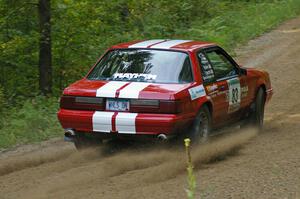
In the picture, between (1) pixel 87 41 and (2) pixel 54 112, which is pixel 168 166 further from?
(1) pixel 87 41

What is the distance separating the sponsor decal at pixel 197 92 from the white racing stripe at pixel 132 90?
56cm

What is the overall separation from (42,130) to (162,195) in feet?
15.0

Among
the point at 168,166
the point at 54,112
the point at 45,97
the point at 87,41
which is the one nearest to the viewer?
the point at 168,166

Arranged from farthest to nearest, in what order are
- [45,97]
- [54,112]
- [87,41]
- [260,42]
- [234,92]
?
[260,42] < [87,41] < [45,97] < [54,112] < [234,92]

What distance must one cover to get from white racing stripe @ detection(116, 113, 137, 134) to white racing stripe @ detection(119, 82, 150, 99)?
0.75 ft

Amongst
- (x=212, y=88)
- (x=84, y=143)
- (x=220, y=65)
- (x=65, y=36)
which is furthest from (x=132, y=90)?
(x=65, y=36)

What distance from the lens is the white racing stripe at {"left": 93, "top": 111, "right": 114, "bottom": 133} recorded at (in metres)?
7.15

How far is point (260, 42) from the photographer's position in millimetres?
20750

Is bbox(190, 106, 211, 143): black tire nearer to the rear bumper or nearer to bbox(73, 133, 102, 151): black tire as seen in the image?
the rear bumper

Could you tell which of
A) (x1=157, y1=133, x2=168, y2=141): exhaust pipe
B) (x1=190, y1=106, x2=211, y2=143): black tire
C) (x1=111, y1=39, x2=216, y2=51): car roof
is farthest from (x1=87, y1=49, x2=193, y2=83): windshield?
(x1=157, y1=133, x2=168, y2=141): exhaust pipe

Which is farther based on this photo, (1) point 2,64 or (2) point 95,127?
(1) point 2,64

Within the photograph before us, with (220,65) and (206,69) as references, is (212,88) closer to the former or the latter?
(206,69)

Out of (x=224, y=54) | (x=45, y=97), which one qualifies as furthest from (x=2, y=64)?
(x=224, y=54)

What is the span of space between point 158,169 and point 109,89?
1296mm
